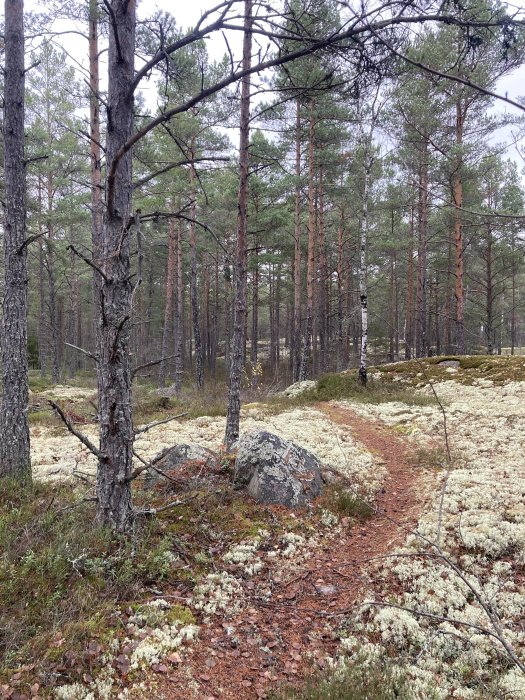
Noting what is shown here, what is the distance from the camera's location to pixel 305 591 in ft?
13.7

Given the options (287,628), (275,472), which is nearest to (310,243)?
(275,472)

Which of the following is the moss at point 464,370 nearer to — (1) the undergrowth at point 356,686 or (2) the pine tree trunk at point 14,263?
(1) the undergrowth at point 356,686

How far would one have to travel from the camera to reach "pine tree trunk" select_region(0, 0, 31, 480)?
18.2 ft

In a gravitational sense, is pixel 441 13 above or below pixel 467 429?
above

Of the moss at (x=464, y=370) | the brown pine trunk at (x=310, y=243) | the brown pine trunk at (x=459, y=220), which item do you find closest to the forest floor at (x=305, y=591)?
the moss at (x=464, y=370)

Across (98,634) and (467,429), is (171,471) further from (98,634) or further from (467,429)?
(467,429)

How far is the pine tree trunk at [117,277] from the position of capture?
138 inches

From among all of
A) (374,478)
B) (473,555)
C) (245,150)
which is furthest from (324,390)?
(473,555)

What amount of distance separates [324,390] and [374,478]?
856cm

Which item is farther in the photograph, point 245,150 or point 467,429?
point 467,429

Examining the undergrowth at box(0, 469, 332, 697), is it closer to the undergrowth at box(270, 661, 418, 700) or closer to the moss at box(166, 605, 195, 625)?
the moss at box(166, 605, 195, 625)

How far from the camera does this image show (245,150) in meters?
8.25

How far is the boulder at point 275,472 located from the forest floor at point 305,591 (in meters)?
A: 0.23

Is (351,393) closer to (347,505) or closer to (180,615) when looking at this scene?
(347,505)
